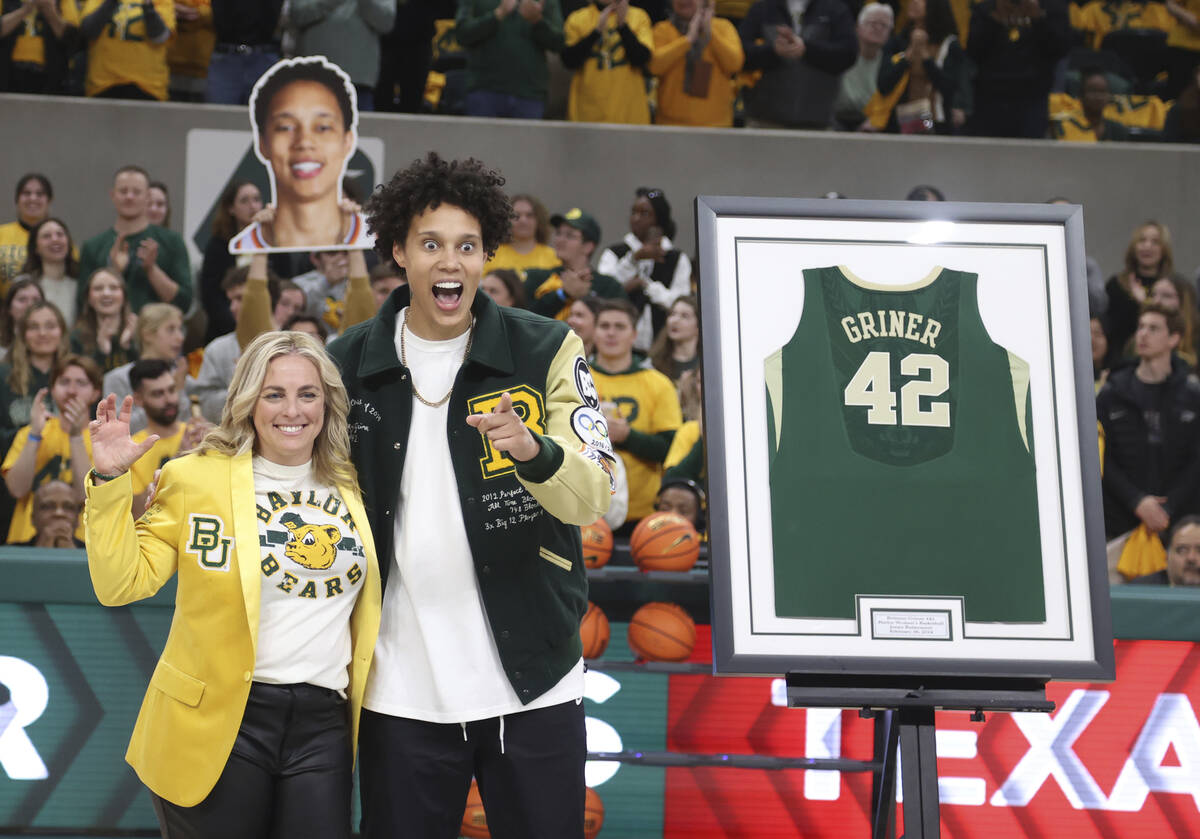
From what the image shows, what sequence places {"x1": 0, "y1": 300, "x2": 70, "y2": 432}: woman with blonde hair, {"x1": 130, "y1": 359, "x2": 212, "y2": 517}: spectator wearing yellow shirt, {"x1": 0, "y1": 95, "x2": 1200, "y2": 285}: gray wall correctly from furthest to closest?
{"x1": 0, "y1": 95, "x2": 1200, "y2": 285}: gray wall, {"x1": 0, "y1": 300, "x2": 70, "y2": 432}: woman with blonde hair, {"x1": 130, "y1": 359, "x2": 212, "y2": 517}: spectator wearing yellow shirt

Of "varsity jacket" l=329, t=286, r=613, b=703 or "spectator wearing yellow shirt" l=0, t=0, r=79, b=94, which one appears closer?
"varsity jacket" l=329, t=286, r=613, b=703

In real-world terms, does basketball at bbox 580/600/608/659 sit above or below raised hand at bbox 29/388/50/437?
below

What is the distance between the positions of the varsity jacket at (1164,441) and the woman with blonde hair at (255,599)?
4789mm

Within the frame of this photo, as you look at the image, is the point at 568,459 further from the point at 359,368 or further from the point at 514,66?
the point at 514,66

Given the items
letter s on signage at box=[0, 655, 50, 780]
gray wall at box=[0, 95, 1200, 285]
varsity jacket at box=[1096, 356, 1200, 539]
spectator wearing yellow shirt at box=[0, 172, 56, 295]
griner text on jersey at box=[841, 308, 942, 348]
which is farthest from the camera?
gray wall at box=[0, 95, 1200, 285]

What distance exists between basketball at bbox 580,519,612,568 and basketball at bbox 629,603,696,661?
0.22m

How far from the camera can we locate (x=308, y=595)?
2.66 meters

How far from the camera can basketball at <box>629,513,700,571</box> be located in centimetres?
403

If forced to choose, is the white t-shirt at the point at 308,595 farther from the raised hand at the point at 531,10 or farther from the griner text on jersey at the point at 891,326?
the raised hand at the point at 531,10

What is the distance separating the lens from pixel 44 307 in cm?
642

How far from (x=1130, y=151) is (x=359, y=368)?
8.51m

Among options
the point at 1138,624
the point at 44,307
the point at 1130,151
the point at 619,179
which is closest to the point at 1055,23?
the point at 1130,151

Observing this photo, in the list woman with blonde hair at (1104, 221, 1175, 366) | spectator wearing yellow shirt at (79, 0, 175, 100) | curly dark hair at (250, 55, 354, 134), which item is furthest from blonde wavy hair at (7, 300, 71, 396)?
woman with blonde hair at (1104, 221, 1175, 366)

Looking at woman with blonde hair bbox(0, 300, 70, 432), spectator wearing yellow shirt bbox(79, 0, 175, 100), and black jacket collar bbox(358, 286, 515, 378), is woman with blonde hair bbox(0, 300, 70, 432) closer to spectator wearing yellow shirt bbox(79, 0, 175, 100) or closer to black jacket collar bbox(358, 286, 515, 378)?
spectator wearing yellow shirt bbox(79, 0, 175, 100)
